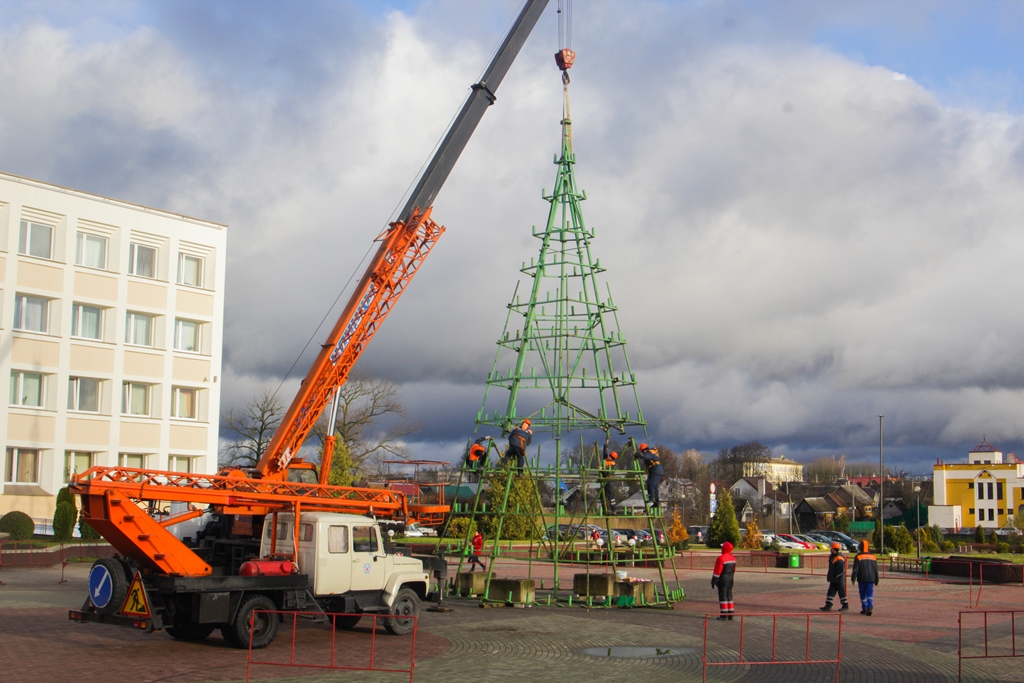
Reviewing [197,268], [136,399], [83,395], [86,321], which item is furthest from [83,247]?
[136,399]

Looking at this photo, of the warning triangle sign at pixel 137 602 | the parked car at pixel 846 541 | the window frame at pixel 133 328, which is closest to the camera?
the warning triangle sign at pixel 137 602

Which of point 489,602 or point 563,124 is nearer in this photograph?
point 489,602

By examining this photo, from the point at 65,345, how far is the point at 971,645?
1452 inches

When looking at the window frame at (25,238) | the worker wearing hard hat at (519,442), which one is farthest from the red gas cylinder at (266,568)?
the window frame at (25,238)

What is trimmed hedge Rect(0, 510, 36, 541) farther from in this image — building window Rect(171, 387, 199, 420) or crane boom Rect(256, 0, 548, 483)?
crane boom Rect(256, 0, 548, 483)

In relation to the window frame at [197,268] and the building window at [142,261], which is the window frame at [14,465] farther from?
the window frame at [197,268]

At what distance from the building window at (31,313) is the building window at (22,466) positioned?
5126 mm

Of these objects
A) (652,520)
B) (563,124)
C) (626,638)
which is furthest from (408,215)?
(626,638)

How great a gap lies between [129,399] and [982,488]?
77016 millimetres

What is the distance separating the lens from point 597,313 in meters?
22.1

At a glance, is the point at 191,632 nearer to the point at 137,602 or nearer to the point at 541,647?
A: the point at 137,602

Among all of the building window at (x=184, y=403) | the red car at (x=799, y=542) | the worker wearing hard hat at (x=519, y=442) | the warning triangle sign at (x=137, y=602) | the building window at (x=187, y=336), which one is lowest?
the red car at (x=799, y=542)

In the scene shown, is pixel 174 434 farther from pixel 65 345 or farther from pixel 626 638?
pixel 626 638

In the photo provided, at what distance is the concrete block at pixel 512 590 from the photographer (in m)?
21.1
